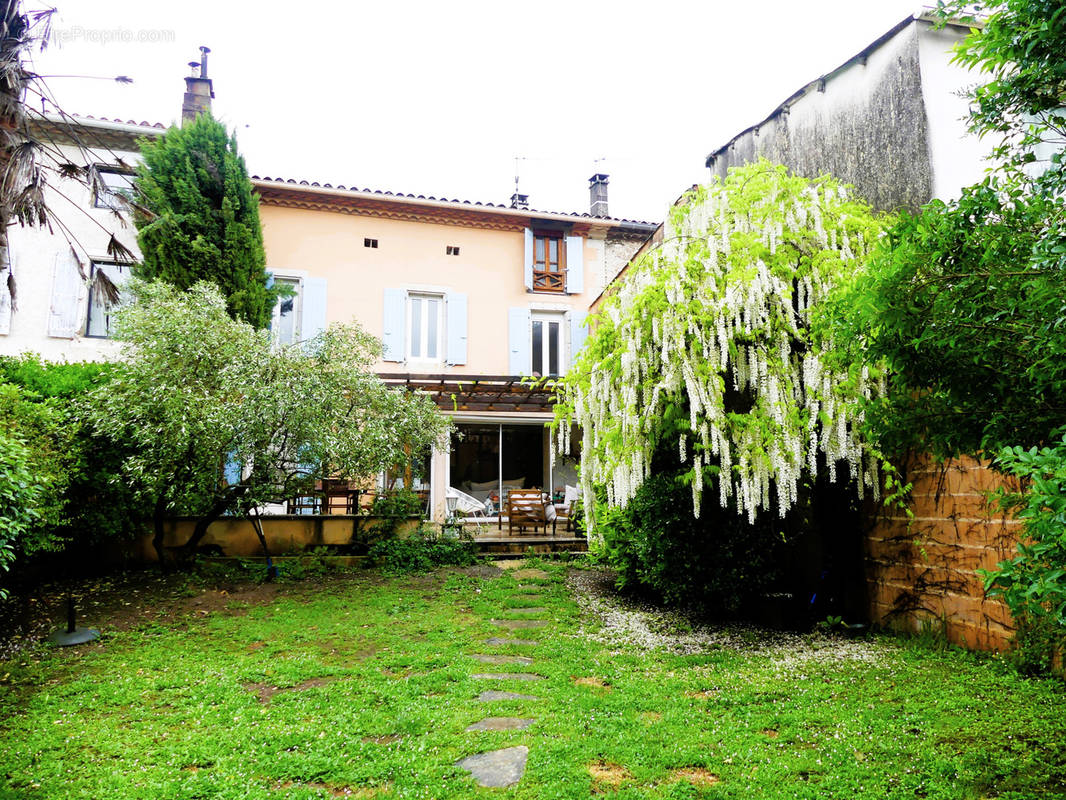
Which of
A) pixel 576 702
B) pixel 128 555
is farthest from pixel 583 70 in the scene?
pixel 128 555

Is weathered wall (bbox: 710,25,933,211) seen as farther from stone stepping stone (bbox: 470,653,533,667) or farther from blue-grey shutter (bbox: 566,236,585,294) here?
blue-grey shutter (bbox: 566,236,585,294)

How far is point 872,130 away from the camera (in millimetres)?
7301

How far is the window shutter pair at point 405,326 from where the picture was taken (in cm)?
1400

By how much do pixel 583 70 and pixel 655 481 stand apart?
4952 mm

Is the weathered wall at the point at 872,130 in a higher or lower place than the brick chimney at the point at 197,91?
lower

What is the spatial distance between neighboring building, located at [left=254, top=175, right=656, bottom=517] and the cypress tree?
4.17 ft

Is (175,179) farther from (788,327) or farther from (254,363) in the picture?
(788,327)

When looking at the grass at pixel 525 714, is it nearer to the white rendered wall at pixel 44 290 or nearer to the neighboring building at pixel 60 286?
the white rendered wall at pixel 44 290

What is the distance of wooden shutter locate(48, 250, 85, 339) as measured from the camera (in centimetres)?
1201

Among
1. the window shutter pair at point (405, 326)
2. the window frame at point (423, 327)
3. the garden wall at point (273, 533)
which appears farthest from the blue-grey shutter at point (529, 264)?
the garden wall at point (273, 533)

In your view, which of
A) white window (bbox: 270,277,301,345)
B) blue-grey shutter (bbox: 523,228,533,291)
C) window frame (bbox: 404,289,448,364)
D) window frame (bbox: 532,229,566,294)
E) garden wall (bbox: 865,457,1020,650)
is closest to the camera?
garden wall (bbox: 865,457,1020,650)

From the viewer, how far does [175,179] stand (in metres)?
11.6

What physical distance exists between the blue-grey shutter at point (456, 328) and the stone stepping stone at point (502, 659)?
9504mm

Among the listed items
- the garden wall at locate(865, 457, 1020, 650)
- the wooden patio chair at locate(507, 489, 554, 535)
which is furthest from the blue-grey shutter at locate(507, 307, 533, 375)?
the garden wall at locate(865, 457, 1020, 650)
